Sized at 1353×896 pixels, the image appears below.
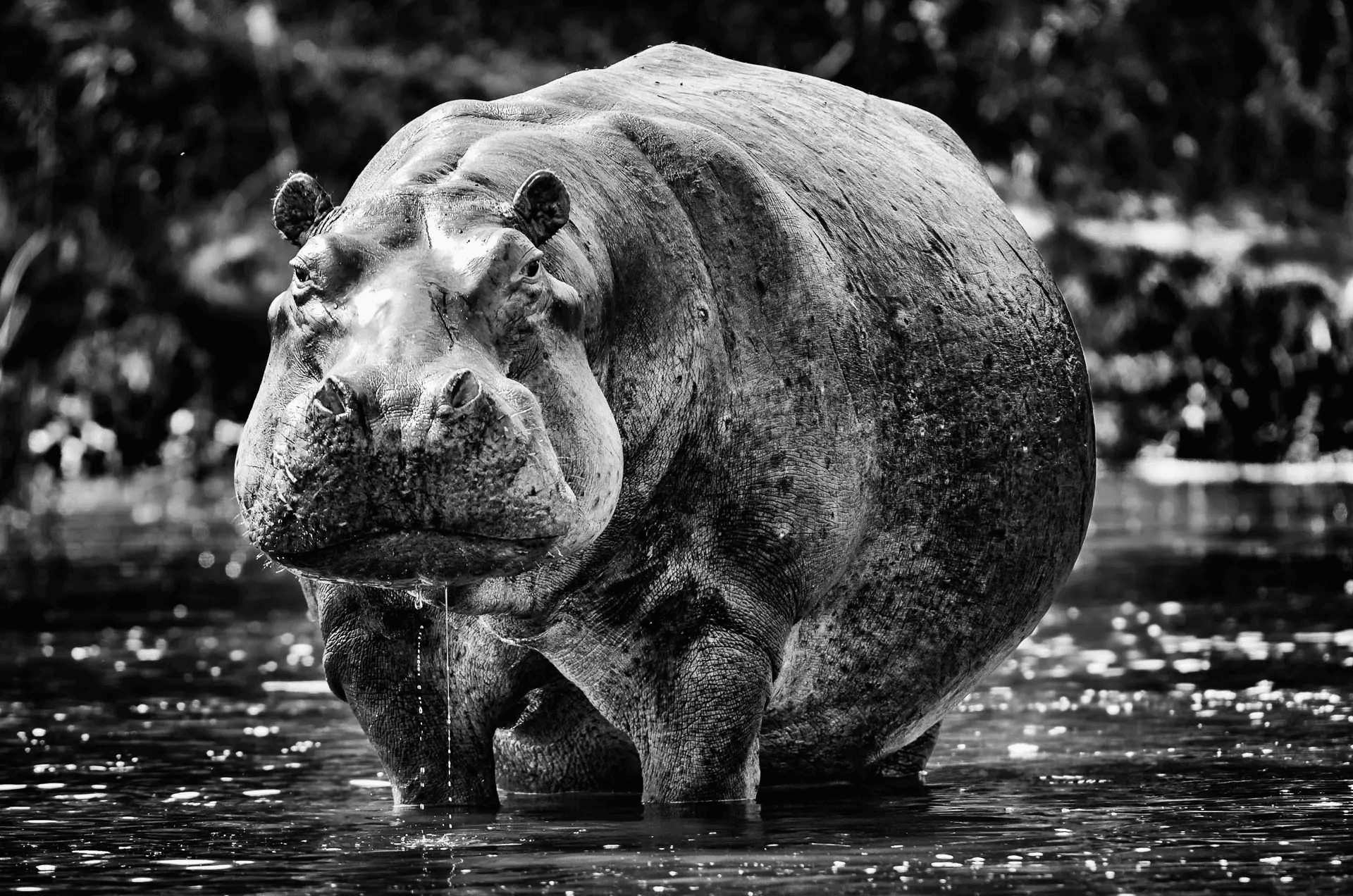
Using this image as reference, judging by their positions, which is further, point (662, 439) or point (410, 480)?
point (662, 439)

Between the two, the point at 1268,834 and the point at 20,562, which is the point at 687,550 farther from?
the point at 20,562

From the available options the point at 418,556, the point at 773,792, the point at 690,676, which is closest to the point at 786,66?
the point at 773,792

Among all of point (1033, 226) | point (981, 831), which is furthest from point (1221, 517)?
point (981, 831)

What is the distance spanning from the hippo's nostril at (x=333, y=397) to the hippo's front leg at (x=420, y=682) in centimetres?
154

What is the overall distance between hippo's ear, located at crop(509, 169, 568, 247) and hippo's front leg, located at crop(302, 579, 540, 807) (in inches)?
53.7

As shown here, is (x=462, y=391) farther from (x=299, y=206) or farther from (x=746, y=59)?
(x=746, y=59)

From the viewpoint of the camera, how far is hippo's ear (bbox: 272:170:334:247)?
6.64 m

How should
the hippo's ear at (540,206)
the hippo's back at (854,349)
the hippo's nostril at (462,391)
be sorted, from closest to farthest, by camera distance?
the hippo's nostril at (462,391), the hippo's ear at (540,206), the hippo's back at (854,349)

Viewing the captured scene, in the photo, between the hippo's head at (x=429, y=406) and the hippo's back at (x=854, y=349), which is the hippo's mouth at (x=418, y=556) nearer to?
the hippo's head at (x=429, y=406)

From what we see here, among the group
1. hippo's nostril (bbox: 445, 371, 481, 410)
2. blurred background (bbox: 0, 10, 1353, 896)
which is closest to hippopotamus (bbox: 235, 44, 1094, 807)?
hippo's nostril (bbox: 445, 371, 481, 410)

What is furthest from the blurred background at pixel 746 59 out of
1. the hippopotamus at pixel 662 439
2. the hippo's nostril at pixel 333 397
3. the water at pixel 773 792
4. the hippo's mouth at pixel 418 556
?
the hippo's nostril at pixel 333 397

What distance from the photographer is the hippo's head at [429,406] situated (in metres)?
5.78

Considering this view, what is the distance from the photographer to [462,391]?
5.75 meters

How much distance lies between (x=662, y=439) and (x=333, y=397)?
4.51 feet
